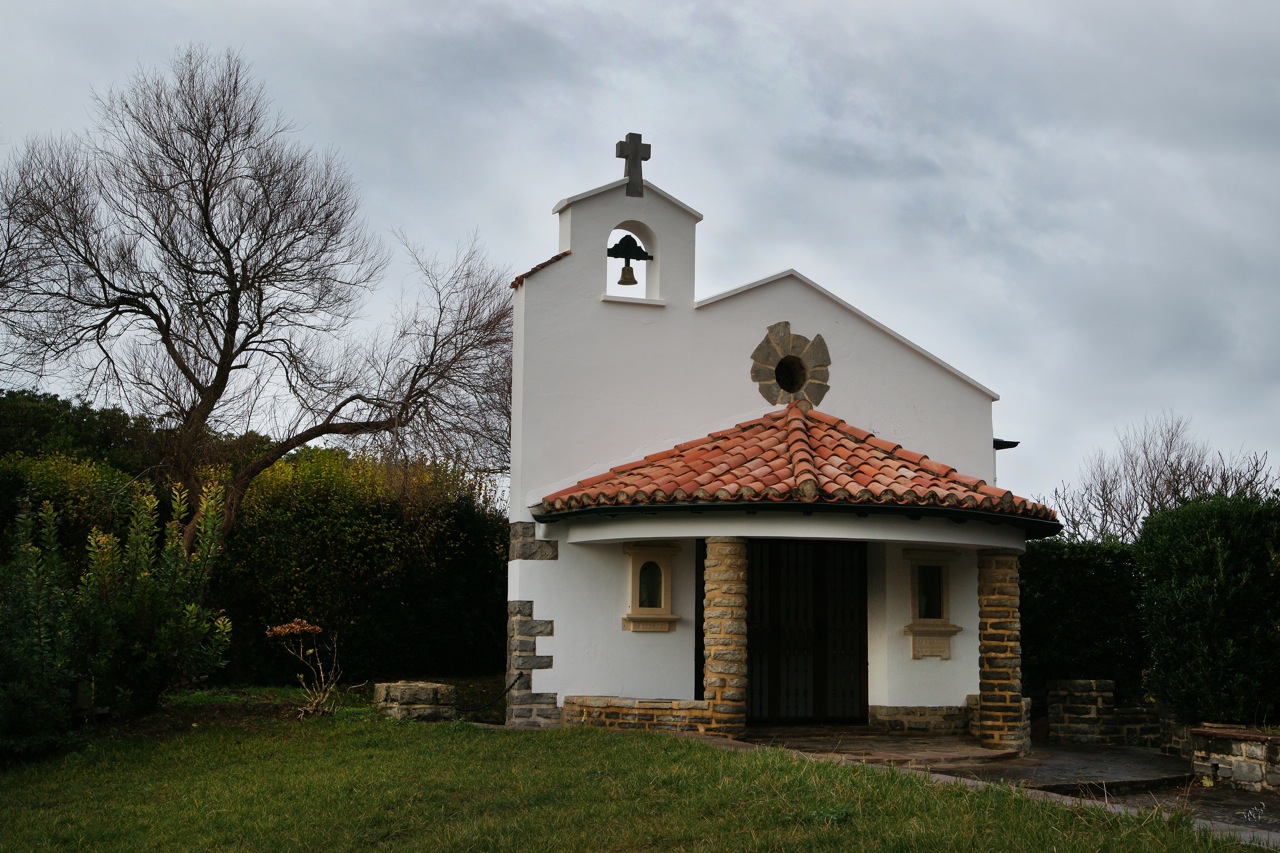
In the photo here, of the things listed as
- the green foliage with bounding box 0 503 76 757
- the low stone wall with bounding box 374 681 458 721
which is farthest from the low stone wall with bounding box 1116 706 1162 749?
the green foliage with bounding box 0 503 76 757

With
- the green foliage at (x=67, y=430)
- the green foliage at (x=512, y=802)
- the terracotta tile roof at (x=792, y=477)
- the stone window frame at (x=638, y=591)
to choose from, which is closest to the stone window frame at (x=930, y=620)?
the terracotta tile roof at (x=792, y=477)

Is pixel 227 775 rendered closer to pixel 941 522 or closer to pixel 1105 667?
pixel 941 522

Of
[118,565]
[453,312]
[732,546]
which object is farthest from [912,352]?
[118,565]

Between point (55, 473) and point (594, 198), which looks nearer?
point (594, 198)

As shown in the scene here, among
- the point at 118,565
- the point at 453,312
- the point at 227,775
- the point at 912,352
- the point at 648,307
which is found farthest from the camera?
the point at 453,312

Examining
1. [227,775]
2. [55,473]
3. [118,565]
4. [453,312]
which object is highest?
[453,312]

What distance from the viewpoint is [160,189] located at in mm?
15961

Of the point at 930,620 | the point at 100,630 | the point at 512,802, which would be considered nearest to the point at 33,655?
the point at 100,630

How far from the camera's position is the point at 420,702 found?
38.6 feet

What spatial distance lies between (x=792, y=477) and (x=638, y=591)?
2.36 metres

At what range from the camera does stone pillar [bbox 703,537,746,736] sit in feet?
35.3

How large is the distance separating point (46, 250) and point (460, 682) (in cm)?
799

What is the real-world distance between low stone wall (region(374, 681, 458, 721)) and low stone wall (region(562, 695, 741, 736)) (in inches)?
48.3

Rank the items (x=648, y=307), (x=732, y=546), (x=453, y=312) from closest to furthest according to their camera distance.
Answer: (x=732, y=546) < (x=648, y=307) < (x=453, y=312)
